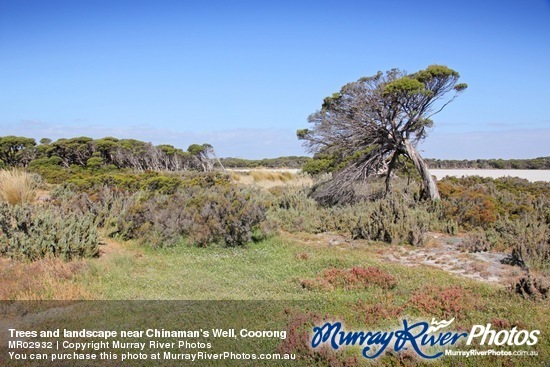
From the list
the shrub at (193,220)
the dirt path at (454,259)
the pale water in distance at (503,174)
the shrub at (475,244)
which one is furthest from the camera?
the pale water in distance at (503,174)

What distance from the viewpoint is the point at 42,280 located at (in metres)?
7.80

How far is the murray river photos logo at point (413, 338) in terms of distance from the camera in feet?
17.7

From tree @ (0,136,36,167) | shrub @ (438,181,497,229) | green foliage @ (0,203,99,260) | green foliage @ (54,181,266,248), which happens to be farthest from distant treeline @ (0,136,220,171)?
green foliage @ (0,203,99,260)

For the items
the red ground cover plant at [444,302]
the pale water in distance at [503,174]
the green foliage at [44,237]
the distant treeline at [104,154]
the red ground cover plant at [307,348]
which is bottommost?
the red ground cover plant at [307,348]

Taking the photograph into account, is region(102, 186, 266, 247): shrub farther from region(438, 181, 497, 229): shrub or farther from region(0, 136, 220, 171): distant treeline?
region(0, 136, 220, 171): distant treeline

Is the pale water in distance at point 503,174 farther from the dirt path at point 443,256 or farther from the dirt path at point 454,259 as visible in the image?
the dirt path at point 454,259

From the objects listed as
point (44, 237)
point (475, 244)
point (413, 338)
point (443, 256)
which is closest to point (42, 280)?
point (44, 237)

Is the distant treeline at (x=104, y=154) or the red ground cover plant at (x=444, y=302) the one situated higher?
the distant treeline at (x=104, y=154)

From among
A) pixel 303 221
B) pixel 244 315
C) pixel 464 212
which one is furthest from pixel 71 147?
pixel 244 315

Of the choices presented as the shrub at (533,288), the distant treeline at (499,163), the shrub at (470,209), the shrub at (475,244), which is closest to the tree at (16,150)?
the shrub at (470,209)

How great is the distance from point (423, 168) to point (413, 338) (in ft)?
33.5

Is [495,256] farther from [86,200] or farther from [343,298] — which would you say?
[86,200]

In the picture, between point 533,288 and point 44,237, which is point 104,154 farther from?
point 533,288

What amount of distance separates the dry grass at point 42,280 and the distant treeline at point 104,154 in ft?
93.7
